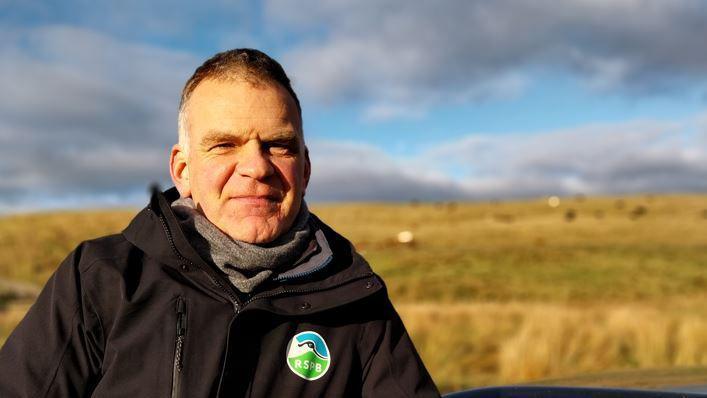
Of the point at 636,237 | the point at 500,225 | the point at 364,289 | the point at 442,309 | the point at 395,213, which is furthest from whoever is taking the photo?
the point at 395,213

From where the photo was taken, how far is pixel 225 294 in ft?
7.58

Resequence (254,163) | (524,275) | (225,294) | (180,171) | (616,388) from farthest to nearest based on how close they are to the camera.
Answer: (524,275)
(616,388)
(180,171)
(254,163)
(225,294)

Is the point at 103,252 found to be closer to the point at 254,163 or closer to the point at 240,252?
the point at 240,252

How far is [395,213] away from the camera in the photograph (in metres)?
68.3

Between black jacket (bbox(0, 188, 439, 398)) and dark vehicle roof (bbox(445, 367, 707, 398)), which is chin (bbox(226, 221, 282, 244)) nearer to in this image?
black jacket (bbox(0, 188, 439, 398))

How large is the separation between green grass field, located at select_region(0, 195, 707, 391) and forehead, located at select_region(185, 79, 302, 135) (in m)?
2.79

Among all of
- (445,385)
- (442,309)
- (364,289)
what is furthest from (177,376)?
(442,309)

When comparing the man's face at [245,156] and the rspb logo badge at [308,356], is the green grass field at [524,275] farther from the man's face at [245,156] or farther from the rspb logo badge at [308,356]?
the man's face at [245,156]

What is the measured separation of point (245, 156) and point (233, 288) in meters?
0.40

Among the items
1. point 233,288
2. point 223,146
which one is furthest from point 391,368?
point 223,146

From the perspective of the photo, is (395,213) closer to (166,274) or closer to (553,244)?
(553,244)

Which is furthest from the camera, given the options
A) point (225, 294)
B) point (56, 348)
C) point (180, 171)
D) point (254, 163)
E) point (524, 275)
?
point (524, 275)

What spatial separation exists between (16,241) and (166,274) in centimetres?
4796

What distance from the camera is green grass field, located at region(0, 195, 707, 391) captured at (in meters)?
11.0
